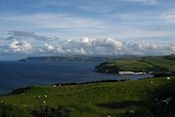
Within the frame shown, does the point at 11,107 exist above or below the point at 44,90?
above

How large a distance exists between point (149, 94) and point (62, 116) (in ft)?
46.3

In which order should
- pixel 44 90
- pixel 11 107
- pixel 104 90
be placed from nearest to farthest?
1. pixel 11 107
2. pixel 104 90
3. pixel 44 90

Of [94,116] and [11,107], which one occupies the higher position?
[11,107]

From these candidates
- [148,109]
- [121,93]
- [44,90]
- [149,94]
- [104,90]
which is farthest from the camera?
[44,90]

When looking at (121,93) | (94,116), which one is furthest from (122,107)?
(121,93)

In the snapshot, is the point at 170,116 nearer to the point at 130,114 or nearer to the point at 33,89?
the point at 130,114

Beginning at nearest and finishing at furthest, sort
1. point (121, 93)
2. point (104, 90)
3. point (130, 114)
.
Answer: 1. point (130, 114)
2. point (121, 93)
3. point (104, 90)

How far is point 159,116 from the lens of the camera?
19.0m

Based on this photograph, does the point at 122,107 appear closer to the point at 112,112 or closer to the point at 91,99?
the point at 112,112

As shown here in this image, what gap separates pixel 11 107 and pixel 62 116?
490cm

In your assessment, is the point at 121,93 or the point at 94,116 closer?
the point at 94,116

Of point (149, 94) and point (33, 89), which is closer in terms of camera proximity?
point (149, 94)

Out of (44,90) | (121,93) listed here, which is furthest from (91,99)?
(44,90)

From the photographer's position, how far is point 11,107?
711 inches
